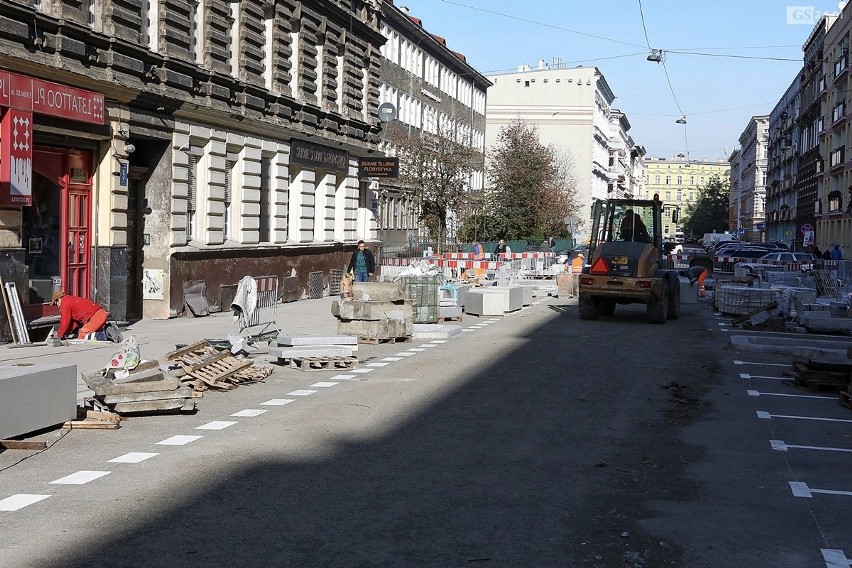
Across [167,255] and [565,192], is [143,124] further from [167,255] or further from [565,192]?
[565,192]

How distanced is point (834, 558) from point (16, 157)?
14004 mm

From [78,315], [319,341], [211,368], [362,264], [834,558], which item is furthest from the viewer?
[362,264]

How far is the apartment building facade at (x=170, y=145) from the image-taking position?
18219 millimetres

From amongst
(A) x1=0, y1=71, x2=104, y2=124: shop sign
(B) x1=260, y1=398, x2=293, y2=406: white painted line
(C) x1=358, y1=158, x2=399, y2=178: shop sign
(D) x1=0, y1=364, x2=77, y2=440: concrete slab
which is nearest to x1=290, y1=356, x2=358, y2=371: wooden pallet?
(B) x1=260, y1=398, x2=293, y2=406: white painted line

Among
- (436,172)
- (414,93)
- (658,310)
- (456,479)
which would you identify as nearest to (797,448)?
(456,479)

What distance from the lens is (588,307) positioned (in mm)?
25969

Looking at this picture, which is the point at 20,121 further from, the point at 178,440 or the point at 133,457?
Answer: the point at 133,457

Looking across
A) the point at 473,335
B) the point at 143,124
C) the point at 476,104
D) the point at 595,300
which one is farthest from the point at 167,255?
the point at 476,104

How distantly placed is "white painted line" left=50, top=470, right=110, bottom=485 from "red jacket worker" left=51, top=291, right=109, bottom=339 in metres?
9.73

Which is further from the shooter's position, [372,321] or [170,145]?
[170,145]

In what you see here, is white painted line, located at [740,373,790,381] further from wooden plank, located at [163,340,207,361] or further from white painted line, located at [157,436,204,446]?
white painted line, located at [157,436,204,446]

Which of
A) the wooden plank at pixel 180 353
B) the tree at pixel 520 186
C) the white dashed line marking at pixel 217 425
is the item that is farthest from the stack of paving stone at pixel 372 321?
the tree at pixel 520 186

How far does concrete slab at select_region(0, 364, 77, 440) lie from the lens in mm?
9727

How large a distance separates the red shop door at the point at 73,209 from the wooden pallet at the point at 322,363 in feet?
18.3
